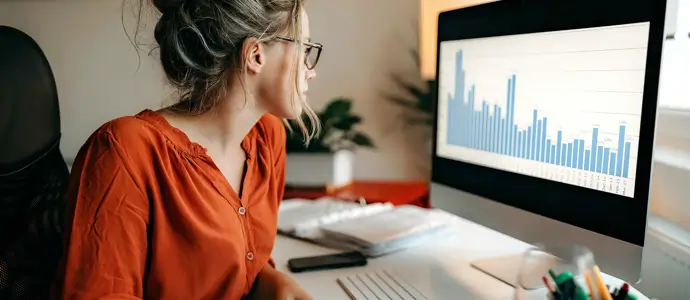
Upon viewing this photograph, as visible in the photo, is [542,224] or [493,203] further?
[493,203]

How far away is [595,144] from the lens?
2.61 ft

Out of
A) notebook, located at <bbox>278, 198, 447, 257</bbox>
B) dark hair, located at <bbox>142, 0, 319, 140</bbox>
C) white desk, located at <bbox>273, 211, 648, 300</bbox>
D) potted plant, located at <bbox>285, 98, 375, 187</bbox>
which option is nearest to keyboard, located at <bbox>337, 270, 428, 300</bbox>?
white desk, located at <bbox>273, 211, 648, 300</bbox>

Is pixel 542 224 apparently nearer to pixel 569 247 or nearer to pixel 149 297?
pixel 569 247

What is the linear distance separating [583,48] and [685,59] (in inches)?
7.5

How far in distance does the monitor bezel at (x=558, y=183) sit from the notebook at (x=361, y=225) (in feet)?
0.38

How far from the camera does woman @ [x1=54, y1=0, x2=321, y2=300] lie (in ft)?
2.35

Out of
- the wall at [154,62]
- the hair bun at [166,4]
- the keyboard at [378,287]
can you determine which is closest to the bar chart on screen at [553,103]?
the keyboard at [378,287]

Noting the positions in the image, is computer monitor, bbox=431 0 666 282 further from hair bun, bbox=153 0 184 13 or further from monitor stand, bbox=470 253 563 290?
hair bun, bbox=153 0 184 13

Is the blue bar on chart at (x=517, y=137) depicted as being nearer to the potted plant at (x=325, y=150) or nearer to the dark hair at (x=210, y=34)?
the dark hair at (x=210, y=34)

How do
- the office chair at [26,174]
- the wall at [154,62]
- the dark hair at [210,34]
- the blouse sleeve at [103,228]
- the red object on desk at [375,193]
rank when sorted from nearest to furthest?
the blouse sleeve at [103,228] → the dark hair at [210,34] → the office chair at [26,174] → the red object on desk at [375,193] → the wall at [154,62]

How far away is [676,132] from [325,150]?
85 cm

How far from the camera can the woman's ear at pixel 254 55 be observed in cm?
83

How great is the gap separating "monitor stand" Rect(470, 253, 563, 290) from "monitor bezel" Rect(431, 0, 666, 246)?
107mm

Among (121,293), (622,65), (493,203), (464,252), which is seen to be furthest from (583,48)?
(121,293)
